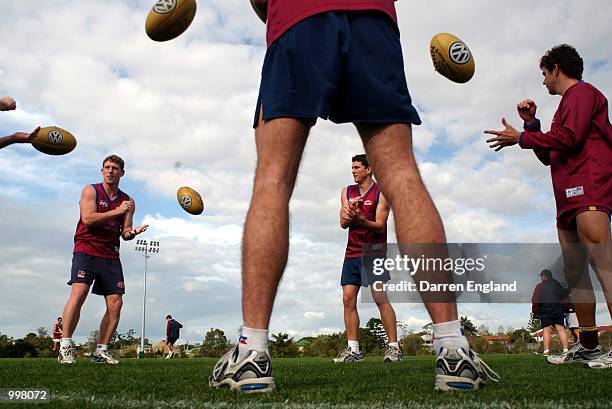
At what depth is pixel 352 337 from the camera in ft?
24.3

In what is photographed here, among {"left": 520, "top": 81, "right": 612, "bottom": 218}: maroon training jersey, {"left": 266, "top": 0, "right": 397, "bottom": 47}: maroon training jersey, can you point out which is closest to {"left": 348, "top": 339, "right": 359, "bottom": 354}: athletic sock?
{"left": 520, "top": 81, "right": 612, "bottom": 218}: maroon training jersey

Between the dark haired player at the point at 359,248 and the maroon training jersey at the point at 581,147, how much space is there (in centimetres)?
266

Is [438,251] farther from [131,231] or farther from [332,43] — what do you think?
[131,231]

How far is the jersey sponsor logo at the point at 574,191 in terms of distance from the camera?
4504 mm

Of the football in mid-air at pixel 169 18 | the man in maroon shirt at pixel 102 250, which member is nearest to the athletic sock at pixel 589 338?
the football in mid-air at pixel 169 18

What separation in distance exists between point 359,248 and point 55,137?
175 inches

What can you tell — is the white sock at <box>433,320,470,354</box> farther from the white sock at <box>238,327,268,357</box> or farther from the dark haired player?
the dark haired player

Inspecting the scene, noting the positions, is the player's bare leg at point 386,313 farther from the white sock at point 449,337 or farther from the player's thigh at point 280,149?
the player's thigh at point 280,149

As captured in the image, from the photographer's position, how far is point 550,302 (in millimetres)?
11516

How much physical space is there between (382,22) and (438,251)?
1.09 m

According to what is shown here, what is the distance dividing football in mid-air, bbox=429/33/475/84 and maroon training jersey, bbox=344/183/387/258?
2.74m

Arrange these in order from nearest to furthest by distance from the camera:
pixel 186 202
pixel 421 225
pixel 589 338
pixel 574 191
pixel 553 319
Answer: pixel 421 225 → pixel 574 191 → pixel 589 338 → pixel 186 202 → pixel 553 319

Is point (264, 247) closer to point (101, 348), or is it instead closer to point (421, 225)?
point (421, 225)

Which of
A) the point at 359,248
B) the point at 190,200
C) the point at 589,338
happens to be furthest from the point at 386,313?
the point at 190,200
